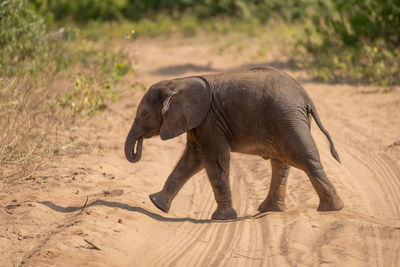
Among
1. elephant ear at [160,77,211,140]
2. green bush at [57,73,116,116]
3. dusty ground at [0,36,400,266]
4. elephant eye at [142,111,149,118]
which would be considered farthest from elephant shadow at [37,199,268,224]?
green bush at [57,73,116,116]

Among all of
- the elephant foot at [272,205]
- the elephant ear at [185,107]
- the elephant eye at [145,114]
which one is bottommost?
the elephant foot at [272,205]

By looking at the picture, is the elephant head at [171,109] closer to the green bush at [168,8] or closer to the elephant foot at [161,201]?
the elephant foot at [161,201]

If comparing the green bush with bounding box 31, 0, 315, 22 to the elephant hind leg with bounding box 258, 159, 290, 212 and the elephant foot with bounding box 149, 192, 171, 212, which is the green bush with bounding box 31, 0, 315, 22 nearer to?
the elephant hind leg with bounding box 258, 159, 290, 212

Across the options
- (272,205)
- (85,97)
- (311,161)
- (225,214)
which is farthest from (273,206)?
(85,97)

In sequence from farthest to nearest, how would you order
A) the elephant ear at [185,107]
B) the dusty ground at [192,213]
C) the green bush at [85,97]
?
the green bush at [85,97], the elephant ear at [185,107], the dusty ground at [192,213]

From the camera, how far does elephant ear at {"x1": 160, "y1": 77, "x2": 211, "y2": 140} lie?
6.35m

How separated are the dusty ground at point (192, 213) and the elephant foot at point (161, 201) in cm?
9

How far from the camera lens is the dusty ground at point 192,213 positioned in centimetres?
556

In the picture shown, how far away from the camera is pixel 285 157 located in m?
6.38

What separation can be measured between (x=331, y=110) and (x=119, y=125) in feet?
12.7

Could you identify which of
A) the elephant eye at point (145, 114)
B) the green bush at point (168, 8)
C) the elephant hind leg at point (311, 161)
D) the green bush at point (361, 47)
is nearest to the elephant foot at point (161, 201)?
the elephant eye at point (145, 114)

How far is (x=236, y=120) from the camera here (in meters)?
6.41

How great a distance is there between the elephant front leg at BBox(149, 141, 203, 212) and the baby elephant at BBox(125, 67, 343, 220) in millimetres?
217

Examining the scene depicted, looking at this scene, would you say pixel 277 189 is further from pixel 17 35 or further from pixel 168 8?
pixel 168 8
